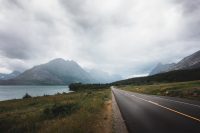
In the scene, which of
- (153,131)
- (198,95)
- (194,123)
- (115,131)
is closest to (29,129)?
(115,131)

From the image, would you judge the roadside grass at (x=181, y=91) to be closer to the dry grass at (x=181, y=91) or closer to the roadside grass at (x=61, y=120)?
the dry grass at (x=181, y=91)

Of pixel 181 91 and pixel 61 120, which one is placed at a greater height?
pixel 181 91

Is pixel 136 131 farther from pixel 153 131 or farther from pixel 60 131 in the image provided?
pixel 60 131

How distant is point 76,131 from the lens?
32.0ft

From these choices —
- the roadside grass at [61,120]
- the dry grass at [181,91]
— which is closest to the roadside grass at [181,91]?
the dry grass at [181,91]

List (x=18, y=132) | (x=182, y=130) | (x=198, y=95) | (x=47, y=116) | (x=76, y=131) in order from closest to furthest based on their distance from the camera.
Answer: (x=182, y=130) < (x=76, y=131) < (x=18, y=132) < (x=47, y=116) < (x=198, y=95)

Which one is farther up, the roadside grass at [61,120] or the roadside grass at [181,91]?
the roadside grass at [181,91]

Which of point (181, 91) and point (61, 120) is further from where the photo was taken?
point (181, 91)

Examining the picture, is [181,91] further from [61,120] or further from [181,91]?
[61,120]

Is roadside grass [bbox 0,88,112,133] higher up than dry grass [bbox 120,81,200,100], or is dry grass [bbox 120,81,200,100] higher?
dry grass [bbox 120,81,200,100]

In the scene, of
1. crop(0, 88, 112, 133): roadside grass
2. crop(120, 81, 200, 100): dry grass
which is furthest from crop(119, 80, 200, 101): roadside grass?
crop(0, 88, 112, 133): roadside grass

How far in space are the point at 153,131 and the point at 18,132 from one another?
8.70m

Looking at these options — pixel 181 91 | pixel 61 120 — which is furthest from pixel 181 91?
pixel 61 120

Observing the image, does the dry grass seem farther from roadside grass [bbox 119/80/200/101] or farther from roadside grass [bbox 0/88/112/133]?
roadside grass [bbox 0/88/112/133]
